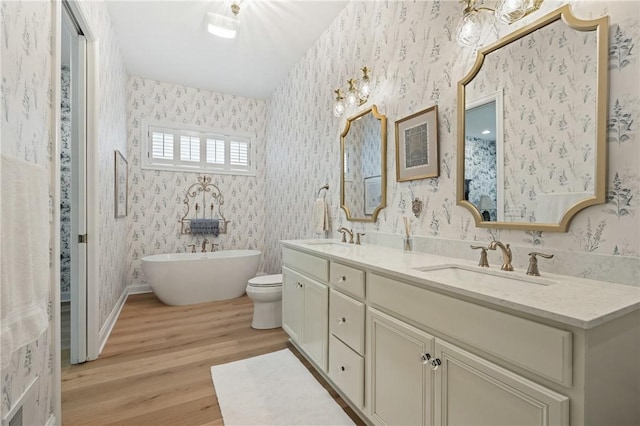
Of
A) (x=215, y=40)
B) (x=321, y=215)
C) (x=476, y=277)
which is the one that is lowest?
(x=476, y=277)

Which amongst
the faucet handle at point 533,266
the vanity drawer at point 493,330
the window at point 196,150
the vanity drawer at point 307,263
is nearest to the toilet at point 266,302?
the vanity drawer at point 307,263

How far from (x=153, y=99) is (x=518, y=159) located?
447 cm

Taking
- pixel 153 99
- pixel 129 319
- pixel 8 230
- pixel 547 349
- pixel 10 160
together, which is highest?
pixel 153 99

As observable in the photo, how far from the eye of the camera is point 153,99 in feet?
13.5

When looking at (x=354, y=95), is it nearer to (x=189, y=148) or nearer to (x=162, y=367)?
(x=162, y=367)

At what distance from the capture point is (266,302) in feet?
9.07

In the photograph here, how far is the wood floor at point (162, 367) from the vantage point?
5.33ft

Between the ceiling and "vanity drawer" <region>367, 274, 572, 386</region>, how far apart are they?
2.64 m

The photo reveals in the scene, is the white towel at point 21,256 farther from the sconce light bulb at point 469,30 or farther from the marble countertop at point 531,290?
the sconce light bulb at point 469,30

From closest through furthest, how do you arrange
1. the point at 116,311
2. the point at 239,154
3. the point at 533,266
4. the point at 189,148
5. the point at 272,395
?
1. the point at 533,266
2. the point at 272,395
3. the point at 116,311
4. the point at 189,148
5. the point at 239,154

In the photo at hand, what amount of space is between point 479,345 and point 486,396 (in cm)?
15

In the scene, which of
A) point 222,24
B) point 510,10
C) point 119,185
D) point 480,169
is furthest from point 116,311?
point 510,10

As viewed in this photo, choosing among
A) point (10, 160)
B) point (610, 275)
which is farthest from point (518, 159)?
point (10, 160)

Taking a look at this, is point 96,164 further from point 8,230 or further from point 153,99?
point 153,99
